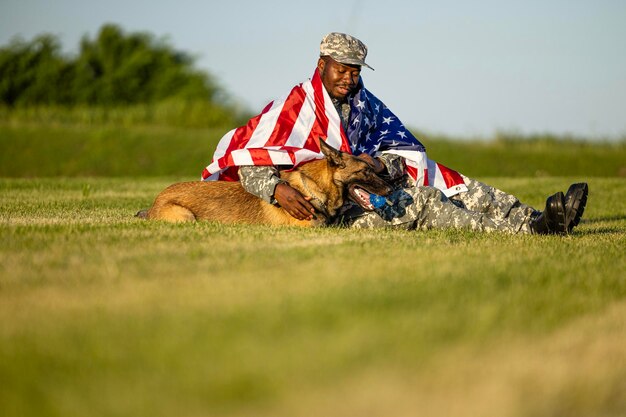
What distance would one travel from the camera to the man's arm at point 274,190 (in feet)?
24.7

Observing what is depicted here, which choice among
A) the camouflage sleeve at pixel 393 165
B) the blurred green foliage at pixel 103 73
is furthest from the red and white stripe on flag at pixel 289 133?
the blurred green foliage at pixel 103 73

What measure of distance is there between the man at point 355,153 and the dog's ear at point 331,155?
1.10 ft

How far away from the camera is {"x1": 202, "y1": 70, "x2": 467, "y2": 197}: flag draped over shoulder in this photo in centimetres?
801

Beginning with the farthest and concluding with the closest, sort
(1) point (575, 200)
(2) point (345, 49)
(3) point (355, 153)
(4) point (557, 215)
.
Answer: (3) point (355, 153) → (2) point (345, 49) → (4) point (557, 215) → (1) point (575, 200)

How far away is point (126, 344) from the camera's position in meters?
3.64

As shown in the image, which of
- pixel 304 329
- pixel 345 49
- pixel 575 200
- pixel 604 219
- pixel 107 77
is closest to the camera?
pixel 304 329

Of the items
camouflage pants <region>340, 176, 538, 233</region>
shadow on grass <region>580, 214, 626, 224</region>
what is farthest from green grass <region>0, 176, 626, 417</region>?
shadow on grass <region>580, 214, 626, 224</region>

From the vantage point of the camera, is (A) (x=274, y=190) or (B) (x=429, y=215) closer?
(A) (x=274, y=190)

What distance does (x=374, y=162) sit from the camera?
7883mm

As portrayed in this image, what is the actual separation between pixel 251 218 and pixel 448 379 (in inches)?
187

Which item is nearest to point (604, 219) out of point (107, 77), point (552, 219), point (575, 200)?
point (552, 219)

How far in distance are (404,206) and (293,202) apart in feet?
4.08

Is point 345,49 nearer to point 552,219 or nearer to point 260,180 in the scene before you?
point 260,180

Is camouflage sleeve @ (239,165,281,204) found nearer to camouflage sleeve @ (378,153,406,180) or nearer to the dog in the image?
the dog
